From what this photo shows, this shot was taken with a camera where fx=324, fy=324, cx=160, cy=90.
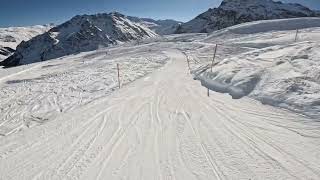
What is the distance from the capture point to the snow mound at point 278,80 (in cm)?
1066

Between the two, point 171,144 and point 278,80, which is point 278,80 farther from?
point 171,144

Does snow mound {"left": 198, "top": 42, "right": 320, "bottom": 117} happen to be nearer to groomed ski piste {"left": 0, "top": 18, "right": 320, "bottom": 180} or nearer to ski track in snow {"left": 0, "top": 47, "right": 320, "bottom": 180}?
groomed ski piste {"left": 0, "top": 18, "right": 320, "bottom": 180}

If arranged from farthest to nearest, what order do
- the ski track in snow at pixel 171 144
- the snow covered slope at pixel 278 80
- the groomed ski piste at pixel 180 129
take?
the snow covered slope at pixel 278 80 < the groomed ski piste at pixel 180 129 < the ski track in snow at pixel 171 144

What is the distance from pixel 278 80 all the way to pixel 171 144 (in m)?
6.66

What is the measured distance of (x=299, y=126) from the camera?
8.90 metres

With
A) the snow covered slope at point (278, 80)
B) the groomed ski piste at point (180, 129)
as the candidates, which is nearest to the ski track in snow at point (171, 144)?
the groomed ski piste at point (180, 129)

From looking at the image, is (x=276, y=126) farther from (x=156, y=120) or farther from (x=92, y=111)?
(x=92, y=111)

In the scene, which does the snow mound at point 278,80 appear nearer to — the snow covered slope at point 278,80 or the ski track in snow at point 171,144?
the snow covered slope at point 278,80

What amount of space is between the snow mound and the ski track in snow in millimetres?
567

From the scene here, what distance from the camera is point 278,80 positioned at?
13.1 m

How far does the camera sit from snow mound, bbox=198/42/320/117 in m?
10.7

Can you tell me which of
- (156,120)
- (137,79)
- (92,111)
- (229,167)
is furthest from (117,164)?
(137,79)

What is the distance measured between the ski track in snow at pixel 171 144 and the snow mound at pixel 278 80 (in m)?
0.57

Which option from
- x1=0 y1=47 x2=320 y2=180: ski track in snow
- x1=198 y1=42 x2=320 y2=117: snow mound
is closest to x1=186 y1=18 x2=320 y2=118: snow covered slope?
x1=198 y1=42 x2=320 y2=117: snow mound
